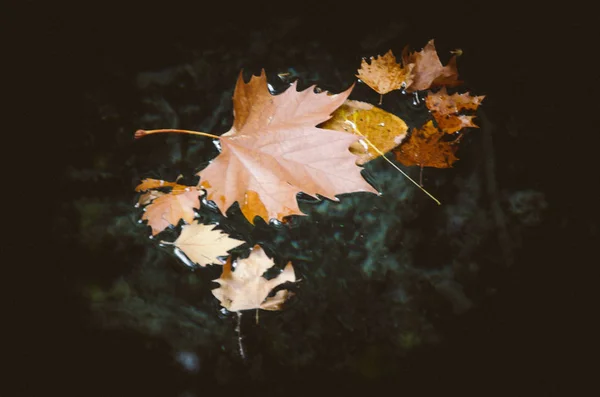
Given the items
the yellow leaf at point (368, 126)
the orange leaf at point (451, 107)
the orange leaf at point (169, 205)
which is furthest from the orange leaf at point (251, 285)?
the orange leaf at point (451, 107)

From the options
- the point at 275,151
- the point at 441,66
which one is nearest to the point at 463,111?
the point at 441,66

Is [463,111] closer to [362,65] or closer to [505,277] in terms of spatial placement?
[362,65]

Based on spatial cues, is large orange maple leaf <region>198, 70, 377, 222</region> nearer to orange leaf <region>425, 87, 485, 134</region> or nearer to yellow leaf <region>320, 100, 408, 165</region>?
yellow leaf <region>320, 100, 408, 165</region>

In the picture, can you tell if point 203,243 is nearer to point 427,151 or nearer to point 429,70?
point 427,151

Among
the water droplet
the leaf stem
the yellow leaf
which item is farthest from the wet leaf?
the yellow leaf

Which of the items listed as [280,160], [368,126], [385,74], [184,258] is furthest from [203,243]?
[385,74]

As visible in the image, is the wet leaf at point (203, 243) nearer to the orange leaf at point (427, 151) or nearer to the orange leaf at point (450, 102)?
the orange leaf at point (427, 151)
